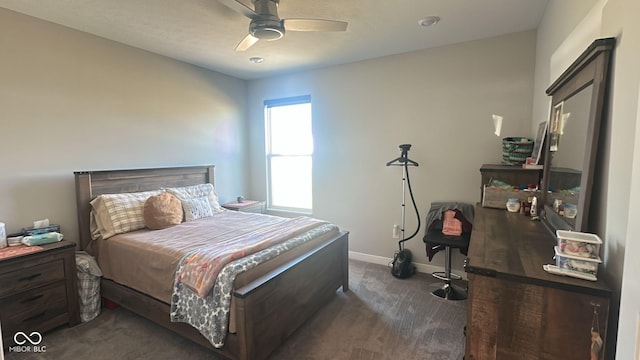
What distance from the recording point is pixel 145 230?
2902 mm

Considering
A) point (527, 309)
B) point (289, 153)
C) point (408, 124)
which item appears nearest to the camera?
point (527, 309)

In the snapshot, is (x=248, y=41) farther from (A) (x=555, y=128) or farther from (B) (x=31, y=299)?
(B) (x=31, y=299)

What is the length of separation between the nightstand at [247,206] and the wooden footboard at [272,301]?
1.73 m

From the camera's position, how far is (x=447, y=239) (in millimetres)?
2920

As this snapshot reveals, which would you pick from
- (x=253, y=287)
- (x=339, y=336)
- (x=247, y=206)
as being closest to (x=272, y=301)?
(x=253, y=287)

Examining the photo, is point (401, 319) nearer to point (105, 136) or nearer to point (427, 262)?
point (427, 262)

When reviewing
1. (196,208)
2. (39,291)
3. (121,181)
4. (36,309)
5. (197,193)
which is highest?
(121,181)

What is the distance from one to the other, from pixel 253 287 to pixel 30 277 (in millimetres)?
1808

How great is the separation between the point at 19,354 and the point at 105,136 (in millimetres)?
1933

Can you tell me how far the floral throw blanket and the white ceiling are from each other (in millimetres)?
1832

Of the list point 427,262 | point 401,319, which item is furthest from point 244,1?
point 427,262

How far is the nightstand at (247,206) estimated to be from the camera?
4168 millimetres

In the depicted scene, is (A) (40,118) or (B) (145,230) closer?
(A) (40,118)

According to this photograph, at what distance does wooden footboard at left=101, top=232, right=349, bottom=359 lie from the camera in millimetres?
1868
